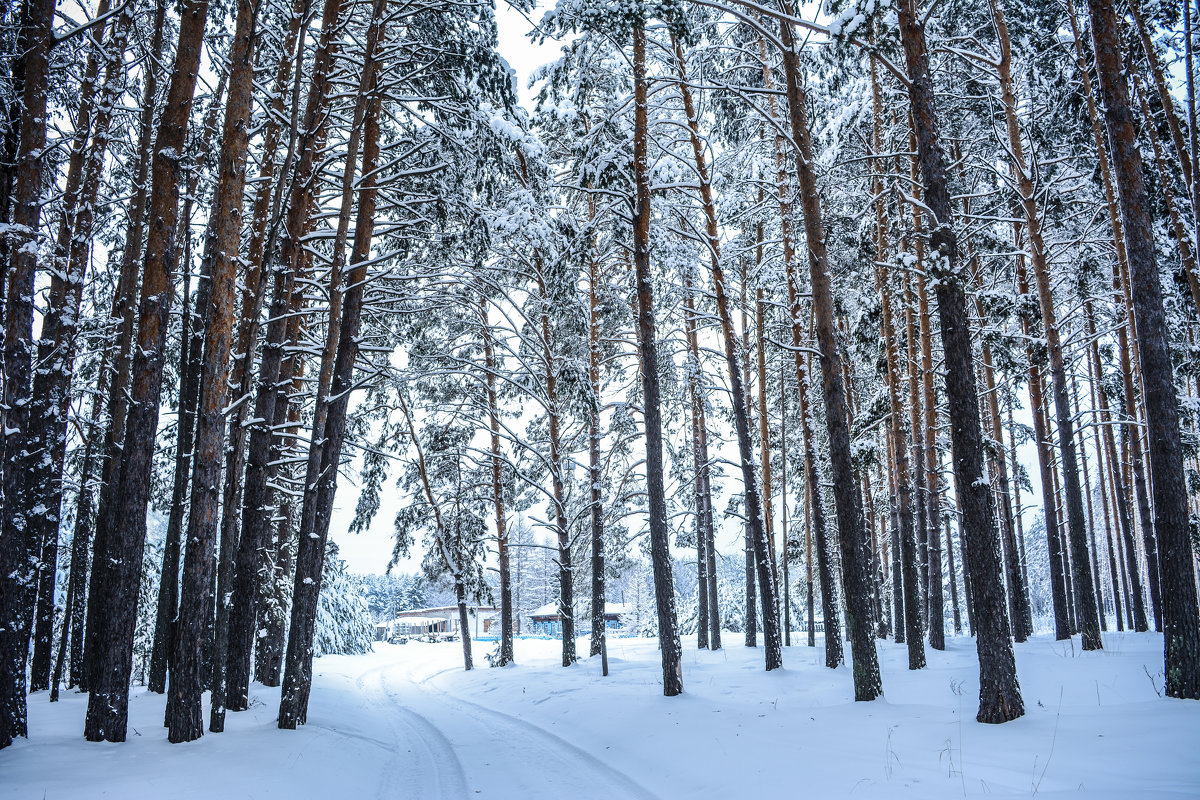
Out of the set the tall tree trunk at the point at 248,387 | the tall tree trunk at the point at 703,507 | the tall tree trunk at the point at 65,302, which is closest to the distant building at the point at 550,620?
the tall tree trunk at the point at 703,507

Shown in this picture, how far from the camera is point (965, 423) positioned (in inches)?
275

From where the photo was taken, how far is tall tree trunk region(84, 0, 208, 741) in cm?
715

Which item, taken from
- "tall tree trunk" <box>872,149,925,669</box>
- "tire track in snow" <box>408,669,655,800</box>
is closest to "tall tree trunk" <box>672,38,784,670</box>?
"tall tree trunk" <box>872,149,925,669</box>

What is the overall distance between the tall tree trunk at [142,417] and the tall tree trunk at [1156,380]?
1089 centimetres

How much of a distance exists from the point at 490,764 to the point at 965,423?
22.4ft

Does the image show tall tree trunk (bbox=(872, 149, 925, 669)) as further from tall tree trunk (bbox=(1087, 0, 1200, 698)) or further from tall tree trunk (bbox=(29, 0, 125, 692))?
tall tree trunk (bbox=(29, 0, 125, 692))

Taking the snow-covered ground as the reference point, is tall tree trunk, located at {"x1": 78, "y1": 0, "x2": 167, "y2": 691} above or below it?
above

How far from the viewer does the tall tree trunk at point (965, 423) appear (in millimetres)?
6641

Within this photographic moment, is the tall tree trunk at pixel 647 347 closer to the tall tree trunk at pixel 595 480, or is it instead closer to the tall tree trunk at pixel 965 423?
the tall tree trunk at pixel 595 480

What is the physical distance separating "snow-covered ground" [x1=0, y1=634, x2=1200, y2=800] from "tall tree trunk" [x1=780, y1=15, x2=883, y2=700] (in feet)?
2.53

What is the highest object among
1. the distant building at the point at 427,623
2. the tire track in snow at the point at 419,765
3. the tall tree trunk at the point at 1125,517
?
the tall tree trunk at the point at 1125,517

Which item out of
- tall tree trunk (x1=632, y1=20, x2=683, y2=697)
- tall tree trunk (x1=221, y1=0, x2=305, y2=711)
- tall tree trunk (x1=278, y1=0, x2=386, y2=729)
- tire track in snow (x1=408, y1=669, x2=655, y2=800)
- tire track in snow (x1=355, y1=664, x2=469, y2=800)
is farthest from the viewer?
tall tree trunk (x1=632, y1=20, x2=683, y2=697)

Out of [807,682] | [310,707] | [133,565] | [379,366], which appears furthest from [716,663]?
[133,565]

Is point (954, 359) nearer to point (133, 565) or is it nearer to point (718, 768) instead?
point (718, 768)
